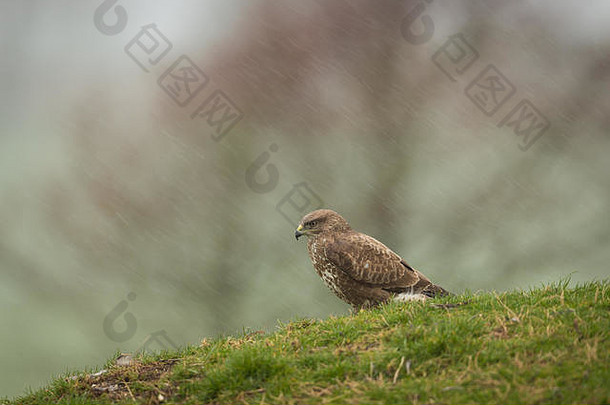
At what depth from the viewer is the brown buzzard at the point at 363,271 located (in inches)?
309

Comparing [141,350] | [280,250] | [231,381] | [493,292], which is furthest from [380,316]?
[280,250]

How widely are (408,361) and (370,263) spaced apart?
3.07 metres

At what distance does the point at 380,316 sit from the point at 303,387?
5.03 ft

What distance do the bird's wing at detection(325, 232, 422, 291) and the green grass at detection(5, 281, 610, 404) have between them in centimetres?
134

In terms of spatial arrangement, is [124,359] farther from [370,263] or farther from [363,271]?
[370,263]

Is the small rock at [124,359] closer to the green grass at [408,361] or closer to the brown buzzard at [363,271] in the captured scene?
the green grass at [408,361]

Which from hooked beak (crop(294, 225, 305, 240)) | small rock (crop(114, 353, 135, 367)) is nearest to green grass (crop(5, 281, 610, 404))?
small rock (crop(114, 353, 135, 367))

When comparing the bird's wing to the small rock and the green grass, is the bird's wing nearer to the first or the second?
the green grass

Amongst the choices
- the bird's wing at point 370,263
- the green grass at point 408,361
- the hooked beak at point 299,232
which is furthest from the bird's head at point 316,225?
A: the green grass at point 408,361

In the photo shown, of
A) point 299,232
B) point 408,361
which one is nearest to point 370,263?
point 299,232

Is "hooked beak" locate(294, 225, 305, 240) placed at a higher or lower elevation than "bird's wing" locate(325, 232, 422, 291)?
higher

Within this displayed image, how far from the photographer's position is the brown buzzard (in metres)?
7.86

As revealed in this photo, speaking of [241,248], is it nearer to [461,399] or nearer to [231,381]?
[231,381]

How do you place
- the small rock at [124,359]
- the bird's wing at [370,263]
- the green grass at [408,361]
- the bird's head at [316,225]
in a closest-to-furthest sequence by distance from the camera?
the green grass at [408,361] → the small rock at [124,359] → the bird's wing at [370,263] → the bird's head at [316,225]
